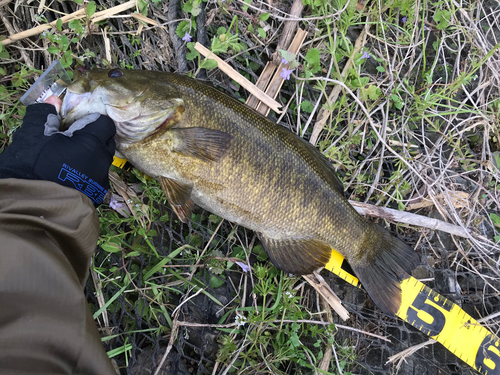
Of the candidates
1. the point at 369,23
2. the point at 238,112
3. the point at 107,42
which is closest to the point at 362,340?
the point at 238,112

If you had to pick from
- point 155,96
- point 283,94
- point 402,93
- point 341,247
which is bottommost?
point 341,247

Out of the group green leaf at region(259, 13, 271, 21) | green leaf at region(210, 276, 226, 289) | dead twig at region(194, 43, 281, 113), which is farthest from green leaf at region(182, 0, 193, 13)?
green leaf at region(210, 276, 226, 289)

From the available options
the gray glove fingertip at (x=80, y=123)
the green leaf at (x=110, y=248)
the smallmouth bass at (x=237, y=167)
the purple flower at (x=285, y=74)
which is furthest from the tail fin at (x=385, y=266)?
the gray glove fingertip at (x=80, y=123)

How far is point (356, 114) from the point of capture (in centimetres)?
279

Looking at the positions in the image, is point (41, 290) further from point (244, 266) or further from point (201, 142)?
point (244, 266)

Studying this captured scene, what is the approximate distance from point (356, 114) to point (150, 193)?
1981 mm

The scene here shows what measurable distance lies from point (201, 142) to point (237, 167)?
0.31 m

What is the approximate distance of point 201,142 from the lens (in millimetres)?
2025

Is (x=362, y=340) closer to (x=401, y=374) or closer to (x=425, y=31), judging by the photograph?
(x=401, y=374)

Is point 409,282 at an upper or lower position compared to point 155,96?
lower

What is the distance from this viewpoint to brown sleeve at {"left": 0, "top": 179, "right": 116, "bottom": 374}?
1251 mm

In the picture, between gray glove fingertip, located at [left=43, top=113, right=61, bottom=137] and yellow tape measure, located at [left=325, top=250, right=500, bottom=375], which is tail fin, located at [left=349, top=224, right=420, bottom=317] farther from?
gray glove fingertip, located at [left=43, top=113, right=61, bottom=137]

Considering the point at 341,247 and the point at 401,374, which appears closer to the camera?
the point at 341,247

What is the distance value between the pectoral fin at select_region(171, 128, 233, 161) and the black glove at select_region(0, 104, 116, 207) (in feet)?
1.47
